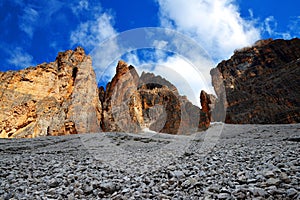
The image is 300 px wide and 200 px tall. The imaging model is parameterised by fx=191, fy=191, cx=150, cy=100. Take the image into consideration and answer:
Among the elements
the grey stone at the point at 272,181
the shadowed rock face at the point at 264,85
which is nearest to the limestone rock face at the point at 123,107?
the shadowed rock face at the point at 264,85

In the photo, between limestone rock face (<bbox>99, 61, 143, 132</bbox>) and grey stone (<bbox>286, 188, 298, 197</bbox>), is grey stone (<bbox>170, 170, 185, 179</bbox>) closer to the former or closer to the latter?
grey stone (<bbox>286, 188, 298, 197</bbox>)

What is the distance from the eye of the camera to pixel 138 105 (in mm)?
65062

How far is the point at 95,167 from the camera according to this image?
700 cm

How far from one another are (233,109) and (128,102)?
3388 cm

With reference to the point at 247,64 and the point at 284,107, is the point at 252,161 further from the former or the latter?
the point at 247,64

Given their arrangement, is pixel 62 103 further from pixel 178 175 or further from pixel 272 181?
pixel 272 181

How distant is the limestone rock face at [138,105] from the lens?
198 ft

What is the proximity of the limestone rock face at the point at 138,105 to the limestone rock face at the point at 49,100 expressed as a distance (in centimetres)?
1359

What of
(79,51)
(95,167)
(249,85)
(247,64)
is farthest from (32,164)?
(247,64)

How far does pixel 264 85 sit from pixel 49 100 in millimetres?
62393

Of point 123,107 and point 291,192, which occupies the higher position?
point 123,107

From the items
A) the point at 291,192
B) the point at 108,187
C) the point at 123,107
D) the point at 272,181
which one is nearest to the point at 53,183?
the point at 108,187

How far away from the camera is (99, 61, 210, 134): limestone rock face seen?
60219 millimetres

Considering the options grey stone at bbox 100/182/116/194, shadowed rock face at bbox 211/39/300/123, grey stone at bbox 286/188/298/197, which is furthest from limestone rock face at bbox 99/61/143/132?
grey stone at bbox 286/188/298/197
